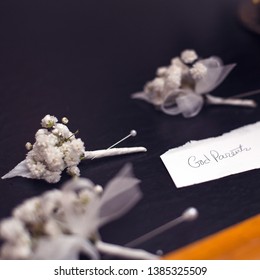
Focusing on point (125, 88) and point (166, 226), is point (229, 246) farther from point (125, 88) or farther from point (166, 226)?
point (125, 88)

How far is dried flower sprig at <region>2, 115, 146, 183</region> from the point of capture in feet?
2.48

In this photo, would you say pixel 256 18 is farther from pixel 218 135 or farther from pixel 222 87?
pixel 218 135

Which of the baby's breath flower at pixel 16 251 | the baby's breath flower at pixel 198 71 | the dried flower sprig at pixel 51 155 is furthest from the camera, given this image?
the baby's breath flower at pixel 198 71

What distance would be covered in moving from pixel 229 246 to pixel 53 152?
32 cm

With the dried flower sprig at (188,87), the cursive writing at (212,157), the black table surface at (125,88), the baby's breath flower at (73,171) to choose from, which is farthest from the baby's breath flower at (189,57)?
the baby's breath flower at (73,171)

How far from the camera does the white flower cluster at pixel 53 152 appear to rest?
758 millimetres

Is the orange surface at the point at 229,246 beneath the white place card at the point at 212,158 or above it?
beneath

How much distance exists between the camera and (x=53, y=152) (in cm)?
75

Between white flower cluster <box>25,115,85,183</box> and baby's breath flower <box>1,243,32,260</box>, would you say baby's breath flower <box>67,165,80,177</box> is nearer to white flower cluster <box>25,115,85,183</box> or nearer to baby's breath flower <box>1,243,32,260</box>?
white flower cluster <box>25,115,85,183</box>

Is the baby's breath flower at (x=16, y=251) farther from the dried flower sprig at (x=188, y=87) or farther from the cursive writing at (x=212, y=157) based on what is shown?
the dried flower sprig at (x=188, y=87)

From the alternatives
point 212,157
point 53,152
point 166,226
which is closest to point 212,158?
point 212,157

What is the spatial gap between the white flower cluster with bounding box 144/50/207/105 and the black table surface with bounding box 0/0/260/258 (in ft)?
0.12

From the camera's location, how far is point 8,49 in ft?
3.86

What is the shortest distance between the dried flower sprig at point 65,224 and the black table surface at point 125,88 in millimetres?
63
